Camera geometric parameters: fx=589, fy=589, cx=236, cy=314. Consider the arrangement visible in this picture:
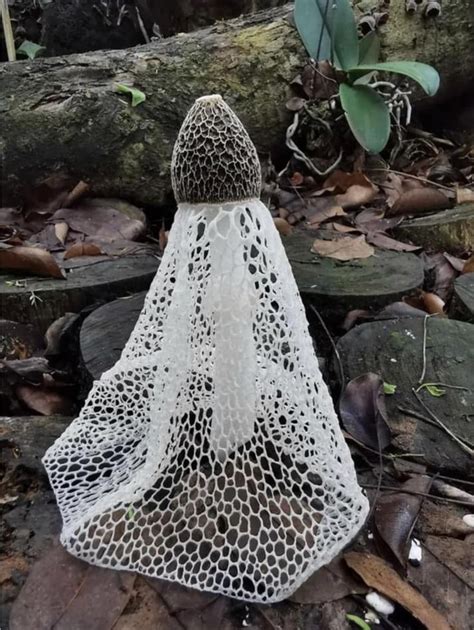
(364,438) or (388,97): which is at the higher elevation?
(388,97)

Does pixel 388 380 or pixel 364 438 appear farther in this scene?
pixel 388 380

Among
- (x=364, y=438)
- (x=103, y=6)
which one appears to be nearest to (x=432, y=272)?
(x=364, y=438)

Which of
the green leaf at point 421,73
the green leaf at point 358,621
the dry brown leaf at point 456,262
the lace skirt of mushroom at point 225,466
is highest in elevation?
the green leaf at point 421,73

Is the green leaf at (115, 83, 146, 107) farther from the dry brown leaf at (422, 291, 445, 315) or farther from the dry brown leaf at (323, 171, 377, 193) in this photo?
the dry brown leaf at (422, 291, 445, 315)

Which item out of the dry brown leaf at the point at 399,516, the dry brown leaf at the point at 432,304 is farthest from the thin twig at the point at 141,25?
the dry brown leaf at the point at 399,516

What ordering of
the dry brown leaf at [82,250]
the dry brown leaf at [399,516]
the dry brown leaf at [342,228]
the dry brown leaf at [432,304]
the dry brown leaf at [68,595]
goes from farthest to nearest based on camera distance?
the dry brown leaf at [342,228] < the dry brown leaf at [82,250] < the dry brown leaf at [432,304] < the dry brown leaf at [399,516] < the dry brown leaf at [68,595]

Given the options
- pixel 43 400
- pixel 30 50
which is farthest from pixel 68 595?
pixel 30 50

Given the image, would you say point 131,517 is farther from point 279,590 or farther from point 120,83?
point 120,83

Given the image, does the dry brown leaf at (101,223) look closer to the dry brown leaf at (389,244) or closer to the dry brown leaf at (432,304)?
the dry brown leaf at (389,244)
